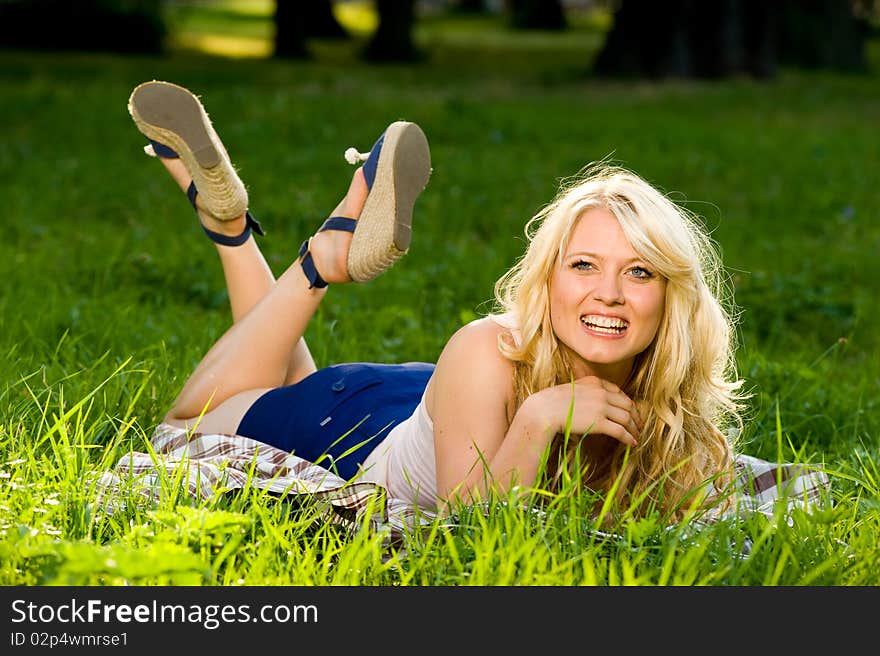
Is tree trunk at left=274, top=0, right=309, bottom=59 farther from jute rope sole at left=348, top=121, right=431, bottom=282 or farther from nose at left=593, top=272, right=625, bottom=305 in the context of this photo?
nose at left=593, top=272, right=625, bottom=305

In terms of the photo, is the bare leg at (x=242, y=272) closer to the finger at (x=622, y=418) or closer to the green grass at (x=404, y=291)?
the green grass at (x=404, y=291)

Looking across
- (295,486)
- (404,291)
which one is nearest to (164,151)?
(295,486)

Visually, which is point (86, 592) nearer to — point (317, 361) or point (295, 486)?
point (295, 486)

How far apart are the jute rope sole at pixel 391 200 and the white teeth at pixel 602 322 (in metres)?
0.83

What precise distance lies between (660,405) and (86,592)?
1.55 meters

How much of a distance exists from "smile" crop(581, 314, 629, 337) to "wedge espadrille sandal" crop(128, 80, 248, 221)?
5.24 feet

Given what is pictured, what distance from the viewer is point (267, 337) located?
4113 mm

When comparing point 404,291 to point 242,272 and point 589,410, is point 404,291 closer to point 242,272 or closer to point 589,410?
point 242,272

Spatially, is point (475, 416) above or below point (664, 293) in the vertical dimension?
below

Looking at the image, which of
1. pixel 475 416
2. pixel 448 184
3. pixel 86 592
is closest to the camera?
pixel 86 592

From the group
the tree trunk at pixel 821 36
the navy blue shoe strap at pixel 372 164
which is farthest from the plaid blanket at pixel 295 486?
the tree trunk at pixel 821 36

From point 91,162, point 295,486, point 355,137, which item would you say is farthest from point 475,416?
point 355,137

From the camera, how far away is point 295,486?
3.30 meters

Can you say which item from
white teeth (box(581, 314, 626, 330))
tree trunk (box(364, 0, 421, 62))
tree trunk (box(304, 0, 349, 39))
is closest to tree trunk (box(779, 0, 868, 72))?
tree trunk (box(364, 0, 421, 62))
